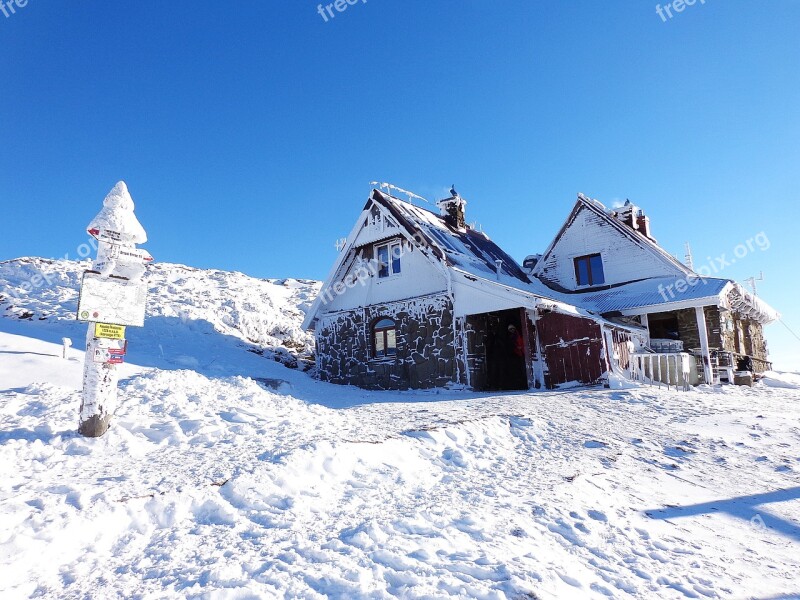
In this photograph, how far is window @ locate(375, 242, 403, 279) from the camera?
16969 millimetres

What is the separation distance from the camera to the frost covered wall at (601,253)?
62.7 feet

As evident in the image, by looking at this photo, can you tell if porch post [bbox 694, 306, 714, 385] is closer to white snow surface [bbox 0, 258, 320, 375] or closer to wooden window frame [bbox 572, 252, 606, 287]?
wooden window frame [bbox 572, 252, 606, 287]

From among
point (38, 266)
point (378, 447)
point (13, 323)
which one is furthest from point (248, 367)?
point (38, 266)

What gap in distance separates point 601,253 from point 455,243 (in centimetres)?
643

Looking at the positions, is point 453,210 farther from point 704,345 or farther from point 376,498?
point 376,498

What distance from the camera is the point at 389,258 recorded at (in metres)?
17.2

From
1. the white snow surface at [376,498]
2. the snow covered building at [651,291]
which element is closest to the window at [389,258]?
the snow covered building at [651,291]

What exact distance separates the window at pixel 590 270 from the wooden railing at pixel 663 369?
265 inches

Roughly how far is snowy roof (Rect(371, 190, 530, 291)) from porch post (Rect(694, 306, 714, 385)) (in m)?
5.88

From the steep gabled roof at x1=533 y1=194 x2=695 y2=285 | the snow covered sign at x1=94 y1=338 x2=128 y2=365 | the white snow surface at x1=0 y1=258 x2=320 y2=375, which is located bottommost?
the snow covered sign at x1=94 y1=338 x2=128 y2=365

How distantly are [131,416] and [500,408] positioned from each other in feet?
20.9

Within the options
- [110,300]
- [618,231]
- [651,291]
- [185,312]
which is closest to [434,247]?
[651,291]

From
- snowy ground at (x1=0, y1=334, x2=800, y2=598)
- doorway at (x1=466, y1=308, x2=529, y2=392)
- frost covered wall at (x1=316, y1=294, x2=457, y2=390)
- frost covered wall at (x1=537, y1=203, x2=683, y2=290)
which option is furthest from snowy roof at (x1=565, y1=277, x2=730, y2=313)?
snowy ground at (x1=0, y1=334, x2=800, y2=598)

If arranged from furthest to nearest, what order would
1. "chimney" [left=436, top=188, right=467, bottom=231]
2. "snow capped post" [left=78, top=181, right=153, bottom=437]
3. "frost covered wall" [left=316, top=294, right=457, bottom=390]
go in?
"chimney" [left=436, top=188, right=467, bottom=231], "frost covered wall" [left=316, top=294, right=457, bottom=390], "snow capped post" [left=78, top=181, right=153, bottom=437]
